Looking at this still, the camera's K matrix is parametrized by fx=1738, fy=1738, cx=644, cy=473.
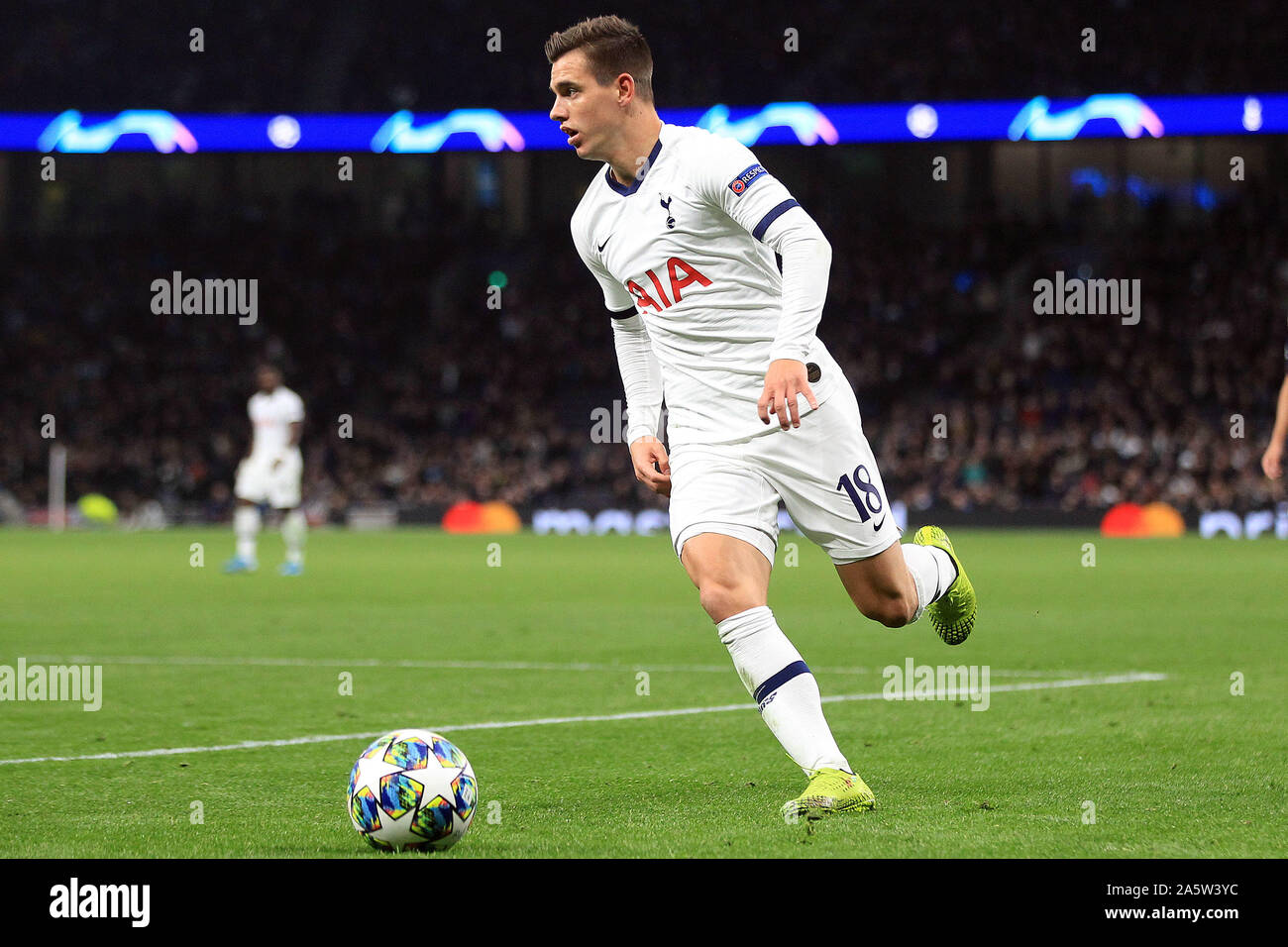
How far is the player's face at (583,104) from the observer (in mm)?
5488

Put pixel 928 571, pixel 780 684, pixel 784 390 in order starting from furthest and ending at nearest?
pixel 928 571
pixel 780 684
pixel 784 390

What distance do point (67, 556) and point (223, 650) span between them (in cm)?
1272

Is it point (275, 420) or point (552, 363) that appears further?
point (552, 363)

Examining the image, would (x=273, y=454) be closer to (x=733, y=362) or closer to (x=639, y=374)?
(x=639, y=374)

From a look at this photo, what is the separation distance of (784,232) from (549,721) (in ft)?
10.7

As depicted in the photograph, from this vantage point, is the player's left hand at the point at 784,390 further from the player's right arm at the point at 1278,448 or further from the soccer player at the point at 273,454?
the soccer player at the point at 273,454

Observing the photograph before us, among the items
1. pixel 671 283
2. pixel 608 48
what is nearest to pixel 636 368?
pixel 671 283

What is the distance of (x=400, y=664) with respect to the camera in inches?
405

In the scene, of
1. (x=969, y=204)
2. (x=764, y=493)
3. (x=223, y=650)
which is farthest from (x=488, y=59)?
(x=764, y=493)

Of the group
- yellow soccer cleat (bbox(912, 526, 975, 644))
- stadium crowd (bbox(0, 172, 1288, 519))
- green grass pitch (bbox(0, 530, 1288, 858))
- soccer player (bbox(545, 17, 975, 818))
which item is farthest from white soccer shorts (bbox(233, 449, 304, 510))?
stadium crowd (bbox(0, 172, 1288, 519))

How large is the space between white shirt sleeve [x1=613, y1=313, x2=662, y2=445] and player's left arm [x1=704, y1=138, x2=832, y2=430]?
34.4 inches

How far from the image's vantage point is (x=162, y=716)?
7977mm

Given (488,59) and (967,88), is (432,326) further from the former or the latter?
(967,88)
